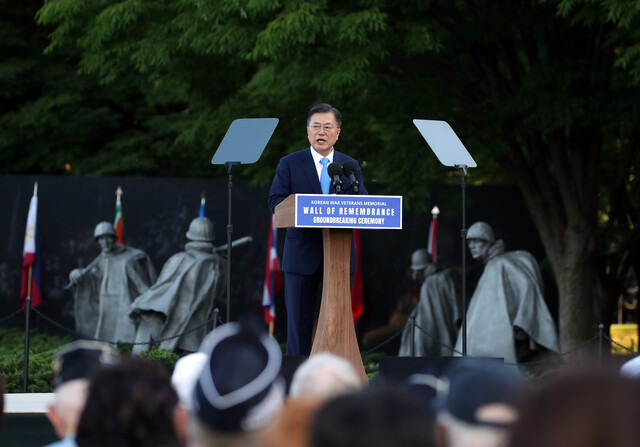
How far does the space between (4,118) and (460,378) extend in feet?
49.0

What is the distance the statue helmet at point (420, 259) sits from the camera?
14.0m

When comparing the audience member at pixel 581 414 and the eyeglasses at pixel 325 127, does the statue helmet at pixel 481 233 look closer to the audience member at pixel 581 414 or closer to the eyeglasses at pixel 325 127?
the eyeglasses at pixel 325 127

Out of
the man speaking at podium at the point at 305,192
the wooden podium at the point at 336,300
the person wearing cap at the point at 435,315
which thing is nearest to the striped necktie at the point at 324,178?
the man speaking at podium at the point at 305,192

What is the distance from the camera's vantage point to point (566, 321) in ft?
38.3

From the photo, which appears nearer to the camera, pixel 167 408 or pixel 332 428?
pixel 332 428

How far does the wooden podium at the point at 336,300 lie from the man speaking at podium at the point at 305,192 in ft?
1.29

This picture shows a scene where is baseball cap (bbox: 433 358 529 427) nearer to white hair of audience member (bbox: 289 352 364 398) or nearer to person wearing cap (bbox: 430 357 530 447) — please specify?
person wearing cap (bbox: 430 357 530 447)

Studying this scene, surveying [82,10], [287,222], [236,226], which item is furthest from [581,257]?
[287,222]

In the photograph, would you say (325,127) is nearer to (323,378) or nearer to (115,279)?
(323,378)

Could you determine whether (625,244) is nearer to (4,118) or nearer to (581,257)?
(581,257)

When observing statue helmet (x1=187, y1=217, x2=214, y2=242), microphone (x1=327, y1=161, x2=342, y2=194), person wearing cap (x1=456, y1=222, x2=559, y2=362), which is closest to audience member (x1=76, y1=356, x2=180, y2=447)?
microphone (x1=327, y1=161, x2=342, y2=194)

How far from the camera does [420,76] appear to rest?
11.8 meters

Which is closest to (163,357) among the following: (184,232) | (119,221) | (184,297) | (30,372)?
(30,372)

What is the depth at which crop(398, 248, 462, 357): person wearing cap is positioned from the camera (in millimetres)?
13320
